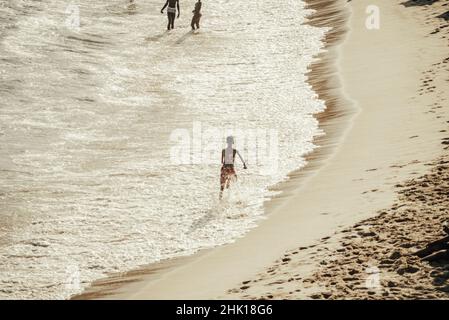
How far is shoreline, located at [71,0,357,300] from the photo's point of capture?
14805 millimetres

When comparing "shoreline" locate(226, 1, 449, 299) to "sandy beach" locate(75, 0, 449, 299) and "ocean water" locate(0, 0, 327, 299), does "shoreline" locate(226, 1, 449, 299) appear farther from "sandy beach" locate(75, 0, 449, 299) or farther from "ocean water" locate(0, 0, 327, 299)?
"ocean water" locate(0, 0, 327, 299)

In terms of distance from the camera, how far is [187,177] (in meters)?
20.8

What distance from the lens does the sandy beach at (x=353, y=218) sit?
41.2 feet

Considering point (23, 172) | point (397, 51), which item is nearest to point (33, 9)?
point (397, 51)

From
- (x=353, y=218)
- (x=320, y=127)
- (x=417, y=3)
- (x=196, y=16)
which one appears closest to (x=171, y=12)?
(x=196, y=16)

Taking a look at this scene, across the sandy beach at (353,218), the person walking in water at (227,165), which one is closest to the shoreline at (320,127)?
the sandy beach at (353,218)

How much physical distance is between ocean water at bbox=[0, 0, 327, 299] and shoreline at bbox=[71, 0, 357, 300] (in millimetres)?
345

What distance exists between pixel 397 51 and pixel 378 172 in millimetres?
14253

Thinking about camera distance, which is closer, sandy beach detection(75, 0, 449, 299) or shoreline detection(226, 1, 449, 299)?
shoreline detection(226, 1, 449, 299)

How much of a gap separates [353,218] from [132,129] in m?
11.2

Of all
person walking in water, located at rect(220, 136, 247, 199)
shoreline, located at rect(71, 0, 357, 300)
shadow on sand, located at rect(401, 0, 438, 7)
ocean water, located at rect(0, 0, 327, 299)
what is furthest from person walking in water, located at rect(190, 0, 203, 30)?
person walking in water, located at rect(220, 136, 247, 199)

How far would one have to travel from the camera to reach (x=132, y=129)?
25109mm

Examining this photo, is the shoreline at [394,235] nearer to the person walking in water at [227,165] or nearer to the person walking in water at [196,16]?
the person walking in water at [227,165]

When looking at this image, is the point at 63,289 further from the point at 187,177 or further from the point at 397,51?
the point at 397,51
